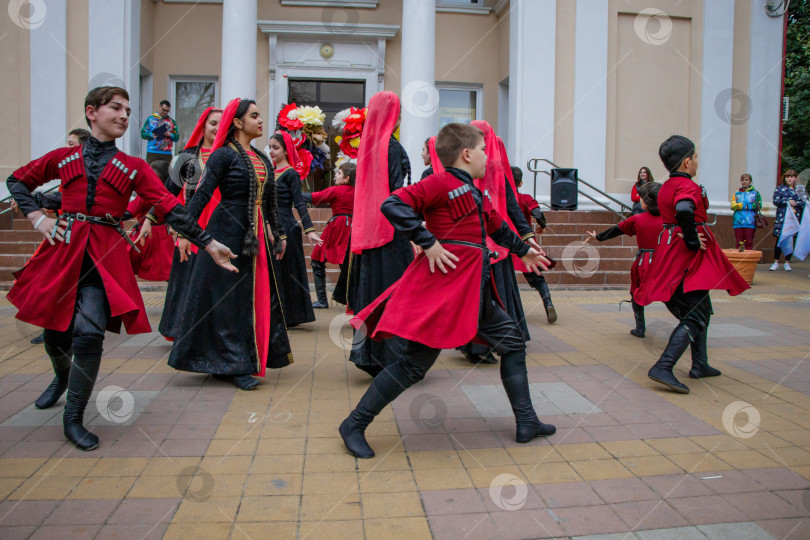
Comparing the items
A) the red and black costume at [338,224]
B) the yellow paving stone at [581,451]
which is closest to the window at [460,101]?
the red and black costume at [338,224]

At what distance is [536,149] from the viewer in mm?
14734

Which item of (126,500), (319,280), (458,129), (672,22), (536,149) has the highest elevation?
(672,22)

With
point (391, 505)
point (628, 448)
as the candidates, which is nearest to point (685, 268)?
point (628, 448)

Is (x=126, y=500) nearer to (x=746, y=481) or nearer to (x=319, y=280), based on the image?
(x=746, y=481)

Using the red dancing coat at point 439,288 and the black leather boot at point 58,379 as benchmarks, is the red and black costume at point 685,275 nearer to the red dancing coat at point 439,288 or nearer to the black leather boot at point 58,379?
the red dancing coat at point 439,288

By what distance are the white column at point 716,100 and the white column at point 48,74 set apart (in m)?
13.1

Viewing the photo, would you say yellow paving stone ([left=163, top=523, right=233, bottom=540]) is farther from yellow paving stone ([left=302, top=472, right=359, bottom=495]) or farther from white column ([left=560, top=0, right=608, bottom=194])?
white column ([left=560, top=0, right=608, bottom=194])

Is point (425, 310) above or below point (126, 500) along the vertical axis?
above

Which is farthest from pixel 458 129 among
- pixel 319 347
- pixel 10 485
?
pixel 319 347

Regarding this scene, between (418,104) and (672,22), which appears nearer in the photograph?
(418,104)

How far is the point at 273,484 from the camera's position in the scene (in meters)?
3.26

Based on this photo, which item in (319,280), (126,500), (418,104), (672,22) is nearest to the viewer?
(126,500)

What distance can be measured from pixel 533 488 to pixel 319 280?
6025 mm

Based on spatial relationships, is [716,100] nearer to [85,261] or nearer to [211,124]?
[211,124]
